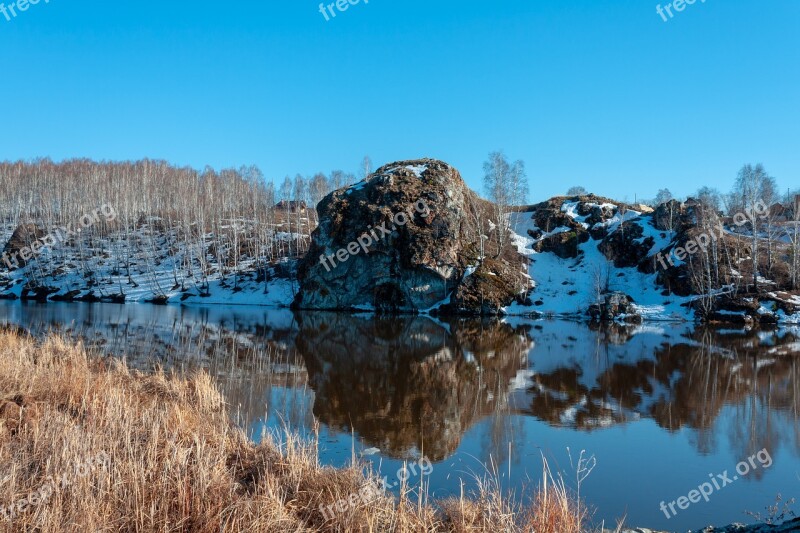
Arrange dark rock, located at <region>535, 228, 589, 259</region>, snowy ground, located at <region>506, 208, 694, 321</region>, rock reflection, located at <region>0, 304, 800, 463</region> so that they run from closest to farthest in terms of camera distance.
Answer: rock reflection, located at <region>0, 304, 800, 463</region>, snowy ground, located at <region>506, 208, 694, 321</region>, dark rock, located at <region>535, 228, 589, 259</region>

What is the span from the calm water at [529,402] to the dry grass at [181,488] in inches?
75.0

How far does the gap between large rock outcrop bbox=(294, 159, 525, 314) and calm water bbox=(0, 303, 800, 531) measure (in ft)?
69.0

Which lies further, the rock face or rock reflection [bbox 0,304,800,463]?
the rock face

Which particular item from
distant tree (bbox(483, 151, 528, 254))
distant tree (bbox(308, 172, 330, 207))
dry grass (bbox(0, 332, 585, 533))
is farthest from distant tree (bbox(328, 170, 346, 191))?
dry grass (bbox(0, 332, 585, 533))

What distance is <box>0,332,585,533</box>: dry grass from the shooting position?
5301 mm

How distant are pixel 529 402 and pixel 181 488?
11658 mm

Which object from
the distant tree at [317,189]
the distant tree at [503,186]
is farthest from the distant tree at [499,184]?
the distant tree at [317,189]

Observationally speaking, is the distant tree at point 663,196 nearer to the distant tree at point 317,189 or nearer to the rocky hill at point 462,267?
the rocky hill at point 462,267

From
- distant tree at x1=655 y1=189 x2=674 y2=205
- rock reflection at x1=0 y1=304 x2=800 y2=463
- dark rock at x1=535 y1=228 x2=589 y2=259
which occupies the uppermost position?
distant tree at x1=655 y1=189 x2=674 y2=205

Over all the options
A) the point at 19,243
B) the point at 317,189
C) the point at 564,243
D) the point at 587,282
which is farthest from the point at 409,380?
the point at 19,243

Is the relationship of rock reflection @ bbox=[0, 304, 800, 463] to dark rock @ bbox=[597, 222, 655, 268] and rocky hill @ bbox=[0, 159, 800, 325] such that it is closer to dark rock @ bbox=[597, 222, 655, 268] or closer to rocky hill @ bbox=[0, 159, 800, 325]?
rocky hill @ bbox=[0, 159, 800, 325]

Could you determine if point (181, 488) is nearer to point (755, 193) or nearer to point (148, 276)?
point (755, 193)

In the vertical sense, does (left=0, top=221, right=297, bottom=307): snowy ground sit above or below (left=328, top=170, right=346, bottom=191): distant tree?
below

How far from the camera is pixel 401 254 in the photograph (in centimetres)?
5419
